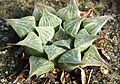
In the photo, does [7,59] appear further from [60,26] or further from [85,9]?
[85,9]

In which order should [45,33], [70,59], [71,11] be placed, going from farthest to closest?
1. [71,11]
2. [45,33]
3. [70,59]

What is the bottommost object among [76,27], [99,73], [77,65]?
[99,73]

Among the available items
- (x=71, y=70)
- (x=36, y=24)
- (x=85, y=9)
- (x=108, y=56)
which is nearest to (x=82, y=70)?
(x=71, y=70)

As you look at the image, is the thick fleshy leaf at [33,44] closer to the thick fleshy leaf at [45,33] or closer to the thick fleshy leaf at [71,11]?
the thick fleshy leaf at [45,33]

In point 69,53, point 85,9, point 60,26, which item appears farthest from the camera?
point 85,9

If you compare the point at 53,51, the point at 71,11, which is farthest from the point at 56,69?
the point at 71,11

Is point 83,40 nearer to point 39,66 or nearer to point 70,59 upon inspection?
point 70,59

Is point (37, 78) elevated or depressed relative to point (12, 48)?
depressed
